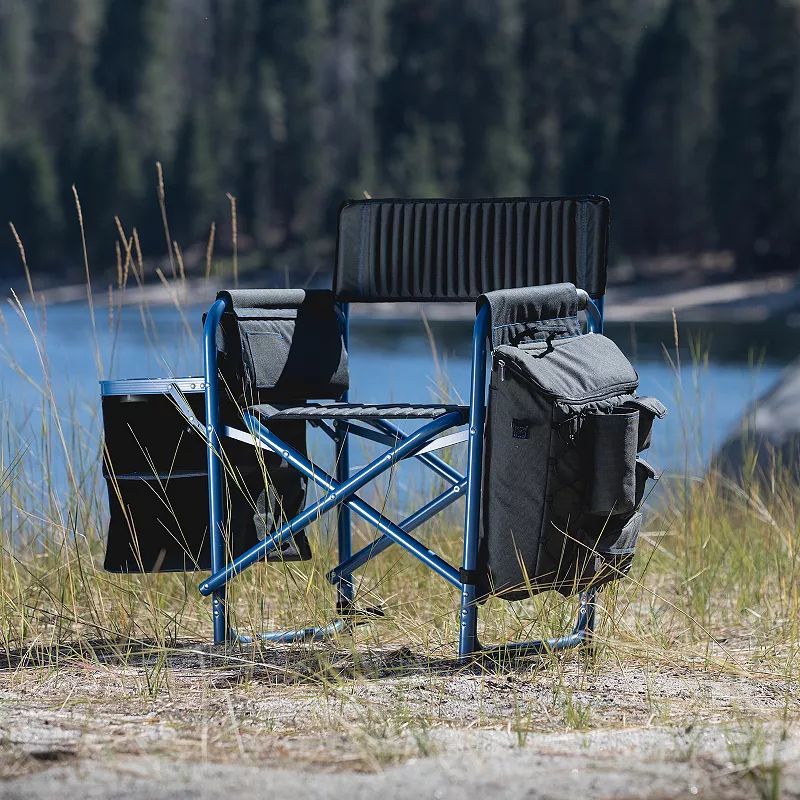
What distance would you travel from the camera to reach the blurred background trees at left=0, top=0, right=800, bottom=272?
107ft

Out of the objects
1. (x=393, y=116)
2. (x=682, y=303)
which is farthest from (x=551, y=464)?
(x=393, y=116)

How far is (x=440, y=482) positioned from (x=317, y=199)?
44732 millimetres

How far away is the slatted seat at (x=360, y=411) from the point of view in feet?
7.34

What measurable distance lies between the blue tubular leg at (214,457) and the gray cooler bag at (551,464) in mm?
560

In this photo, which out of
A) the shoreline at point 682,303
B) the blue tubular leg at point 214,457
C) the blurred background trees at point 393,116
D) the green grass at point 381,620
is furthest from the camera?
the blurred background trees at point 393,116

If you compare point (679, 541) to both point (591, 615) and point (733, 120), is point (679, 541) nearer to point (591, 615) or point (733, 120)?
point (591, 615)

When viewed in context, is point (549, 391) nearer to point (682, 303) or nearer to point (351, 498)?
point (351, 498)

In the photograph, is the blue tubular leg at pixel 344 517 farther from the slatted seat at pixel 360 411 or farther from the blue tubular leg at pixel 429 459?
the slatted seat at pixel 360 411

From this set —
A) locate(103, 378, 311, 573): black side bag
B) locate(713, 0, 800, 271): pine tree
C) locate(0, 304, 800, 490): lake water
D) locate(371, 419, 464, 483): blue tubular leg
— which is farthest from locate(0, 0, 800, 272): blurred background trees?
locate(103, 378, 311, 573): black side bag

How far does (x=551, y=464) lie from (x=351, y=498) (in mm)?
450

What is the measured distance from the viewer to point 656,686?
2.18 metres

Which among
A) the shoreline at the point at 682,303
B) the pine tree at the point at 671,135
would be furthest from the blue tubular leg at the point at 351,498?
the pine tree at the point at 671,135

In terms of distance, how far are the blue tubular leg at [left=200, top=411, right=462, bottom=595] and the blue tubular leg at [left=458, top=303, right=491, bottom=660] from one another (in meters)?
0.05

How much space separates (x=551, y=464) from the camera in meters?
2.10
